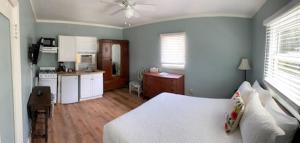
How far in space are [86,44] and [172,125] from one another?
428cm

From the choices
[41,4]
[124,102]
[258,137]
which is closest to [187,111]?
[258,137]

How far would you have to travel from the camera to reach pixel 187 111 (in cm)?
229

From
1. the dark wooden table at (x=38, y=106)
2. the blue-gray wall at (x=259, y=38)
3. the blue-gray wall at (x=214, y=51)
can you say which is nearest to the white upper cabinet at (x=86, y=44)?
the blue-gray wall at (x=214, y=51)

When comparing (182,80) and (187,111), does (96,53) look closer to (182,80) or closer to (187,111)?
(182,80)

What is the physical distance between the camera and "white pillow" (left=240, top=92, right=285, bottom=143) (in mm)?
1213

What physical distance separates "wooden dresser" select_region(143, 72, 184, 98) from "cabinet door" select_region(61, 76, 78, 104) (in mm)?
1843

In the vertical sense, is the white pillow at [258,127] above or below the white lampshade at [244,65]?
below

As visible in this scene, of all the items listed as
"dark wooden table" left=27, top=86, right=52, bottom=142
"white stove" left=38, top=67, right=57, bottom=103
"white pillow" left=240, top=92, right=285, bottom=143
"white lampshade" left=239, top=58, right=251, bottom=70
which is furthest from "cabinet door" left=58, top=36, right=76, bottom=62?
"white pillow" left=240, top=92, right=285, bottom=143

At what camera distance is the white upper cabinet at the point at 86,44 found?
16.9ft

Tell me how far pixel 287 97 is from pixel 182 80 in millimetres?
2766

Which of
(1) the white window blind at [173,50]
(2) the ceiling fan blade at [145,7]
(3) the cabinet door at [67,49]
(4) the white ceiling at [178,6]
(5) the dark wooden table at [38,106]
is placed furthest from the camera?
(3) the cabinet door at [67,49]

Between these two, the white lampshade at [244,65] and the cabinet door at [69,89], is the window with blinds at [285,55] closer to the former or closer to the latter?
the white lampshade at [244,65]

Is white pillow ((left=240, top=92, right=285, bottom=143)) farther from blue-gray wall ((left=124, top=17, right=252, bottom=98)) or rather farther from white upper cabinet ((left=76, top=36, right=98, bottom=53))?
white upper cabinet ((left=76, top=36, right=98, bottom=53))

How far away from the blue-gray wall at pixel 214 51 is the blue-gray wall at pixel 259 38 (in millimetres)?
298
